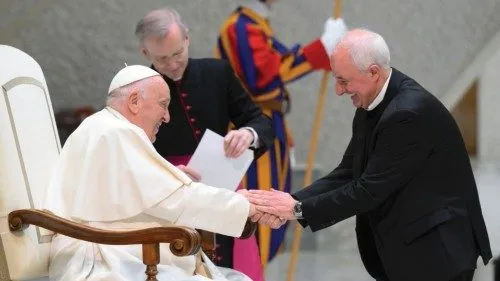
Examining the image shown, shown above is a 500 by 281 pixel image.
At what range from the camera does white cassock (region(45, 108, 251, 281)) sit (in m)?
3.44

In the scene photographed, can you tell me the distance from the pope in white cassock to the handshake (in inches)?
5.3

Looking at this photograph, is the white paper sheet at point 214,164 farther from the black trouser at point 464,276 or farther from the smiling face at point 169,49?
the black trouser at point 464,276

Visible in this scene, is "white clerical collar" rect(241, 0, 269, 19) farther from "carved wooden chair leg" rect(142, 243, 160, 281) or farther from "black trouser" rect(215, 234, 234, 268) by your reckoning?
"carved wooden chair leg" rect(142, 243, 160, 281)

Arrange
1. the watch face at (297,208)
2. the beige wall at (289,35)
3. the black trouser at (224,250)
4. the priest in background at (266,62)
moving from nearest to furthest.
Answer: the watch face at (297,208)
the black trouser at (224,250)
the priest in background at (266,62)
the beige wall at (289,35)

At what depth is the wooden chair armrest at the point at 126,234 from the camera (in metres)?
3.25

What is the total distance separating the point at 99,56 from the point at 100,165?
3.65 metres

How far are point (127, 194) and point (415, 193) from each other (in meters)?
0.99

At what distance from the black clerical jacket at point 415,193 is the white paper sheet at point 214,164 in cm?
61

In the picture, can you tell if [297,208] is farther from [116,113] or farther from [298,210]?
[116,113]

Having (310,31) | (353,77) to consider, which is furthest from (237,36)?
(353,77)

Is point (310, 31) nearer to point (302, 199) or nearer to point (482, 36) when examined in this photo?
point (482, 36)

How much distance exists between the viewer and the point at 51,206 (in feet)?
11.6

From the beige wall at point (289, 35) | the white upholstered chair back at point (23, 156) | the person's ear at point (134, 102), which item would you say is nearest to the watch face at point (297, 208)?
the person's ear at point (134, 102)

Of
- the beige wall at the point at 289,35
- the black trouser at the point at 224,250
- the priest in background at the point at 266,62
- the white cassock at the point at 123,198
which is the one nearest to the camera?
the white cassock at the point at 123,198
